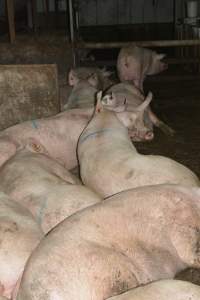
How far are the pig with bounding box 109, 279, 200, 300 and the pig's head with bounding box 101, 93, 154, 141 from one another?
3.16m

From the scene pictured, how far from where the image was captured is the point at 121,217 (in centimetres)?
277

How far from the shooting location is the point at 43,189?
3600 millimetres

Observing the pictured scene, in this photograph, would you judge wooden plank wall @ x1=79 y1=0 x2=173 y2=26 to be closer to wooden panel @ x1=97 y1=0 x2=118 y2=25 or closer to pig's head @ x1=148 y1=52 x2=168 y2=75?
wooden panel @ x1=97 y1=0 x2=118 y2=25

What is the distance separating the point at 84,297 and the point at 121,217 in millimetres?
527

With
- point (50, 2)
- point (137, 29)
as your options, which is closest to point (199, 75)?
point (137, 29)

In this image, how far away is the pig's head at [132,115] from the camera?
5332mm

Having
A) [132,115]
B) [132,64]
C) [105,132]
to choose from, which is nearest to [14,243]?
[105,132]

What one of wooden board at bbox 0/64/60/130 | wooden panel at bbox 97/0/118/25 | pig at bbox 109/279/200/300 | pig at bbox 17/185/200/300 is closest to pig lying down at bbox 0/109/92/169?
wooden board at bbox 0/64/60/130

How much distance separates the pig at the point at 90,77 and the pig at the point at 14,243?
4162 mm

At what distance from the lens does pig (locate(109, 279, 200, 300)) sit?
2106mm

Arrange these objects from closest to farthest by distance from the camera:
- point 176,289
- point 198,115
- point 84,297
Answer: point 176,289 < point 84,297 < point 198,115

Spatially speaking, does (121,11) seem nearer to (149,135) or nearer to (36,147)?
(149,135)

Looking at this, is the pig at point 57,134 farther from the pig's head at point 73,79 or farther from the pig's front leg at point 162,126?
the pig's head at point 73,79

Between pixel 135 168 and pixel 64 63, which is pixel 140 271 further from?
pixel 64 63
